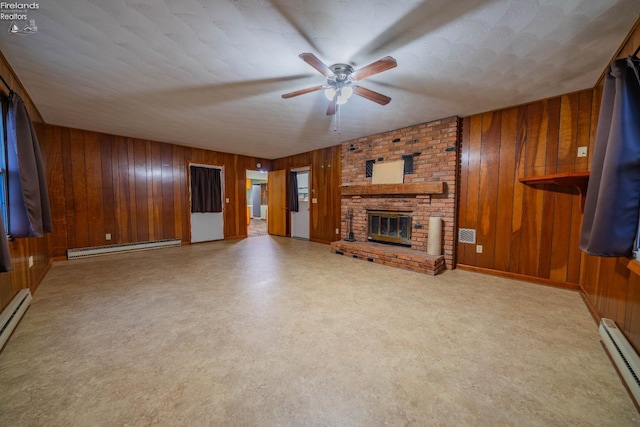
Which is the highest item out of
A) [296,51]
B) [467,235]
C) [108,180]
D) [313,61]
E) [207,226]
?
[296,51]

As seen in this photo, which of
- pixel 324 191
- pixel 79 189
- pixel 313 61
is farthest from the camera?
pixel 324 191

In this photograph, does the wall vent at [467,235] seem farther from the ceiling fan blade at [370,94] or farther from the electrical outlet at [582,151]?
the ceiling fan blade at [370,94]

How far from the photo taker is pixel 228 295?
107 inches

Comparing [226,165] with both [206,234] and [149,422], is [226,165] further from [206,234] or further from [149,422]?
[149,422]

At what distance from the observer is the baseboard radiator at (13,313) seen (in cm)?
178

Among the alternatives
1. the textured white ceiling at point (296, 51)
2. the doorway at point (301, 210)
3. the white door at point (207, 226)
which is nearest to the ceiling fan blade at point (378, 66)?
the textured white ceiling at point (296, 51)

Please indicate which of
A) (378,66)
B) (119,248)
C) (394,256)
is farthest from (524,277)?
(119,248)

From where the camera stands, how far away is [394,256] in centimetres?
387

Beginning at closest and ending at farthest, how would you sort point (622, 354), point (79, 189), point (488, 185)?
point (622, 354)
point (488, 185)
point (79, 189)

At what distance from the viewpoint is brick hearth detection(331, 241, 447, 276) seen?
11.5ft

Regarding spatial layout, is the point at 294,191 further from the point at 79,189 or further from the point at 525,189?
the point at 525,189

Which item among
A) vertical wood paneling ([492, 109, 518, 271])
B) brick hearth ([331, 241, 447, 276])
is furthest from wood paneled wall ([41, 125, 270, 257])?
vertical wood paneling ([492, 109, 518, 271])

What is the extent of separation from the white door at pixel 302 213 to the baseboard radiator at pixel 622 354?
5458 millimetres

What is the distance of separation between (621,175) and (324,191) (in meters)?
4.85
